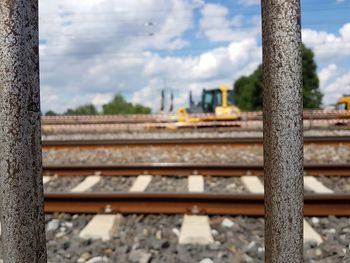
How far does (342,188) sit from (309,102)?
174ft

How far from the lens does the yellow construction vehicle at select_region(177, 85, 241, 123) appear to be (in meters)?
19.3

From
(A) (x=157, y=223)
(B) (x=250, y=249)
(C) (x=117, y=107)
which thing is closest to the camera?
(B) (x=250, y=249)

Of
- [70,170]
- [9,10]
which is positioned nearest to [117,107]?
[70,170]

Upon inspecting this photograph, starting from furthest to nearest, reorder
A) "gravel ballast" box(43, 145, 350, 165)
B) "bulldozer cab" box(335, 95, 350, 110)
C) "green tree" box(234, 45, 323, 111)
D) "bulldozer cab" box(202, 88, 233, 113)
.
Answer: "green tree" box(234, 45, 323, 111)
"bulldozer cab" box(335, 95, 350, 110)
"bulldozer cab" box(202, 88, 233, 113)
"gravel ballast" box(43, 145, 350, 165)

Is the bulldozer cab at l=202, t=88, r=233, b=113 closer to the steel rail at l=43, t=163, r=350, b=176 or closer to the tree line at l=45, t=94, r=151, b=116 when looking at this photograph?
the steel rail at l=43, t=163, r=350, b=176

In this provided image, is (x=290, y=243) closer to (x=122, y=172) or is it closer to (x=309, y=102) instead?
(x=122, y=172)

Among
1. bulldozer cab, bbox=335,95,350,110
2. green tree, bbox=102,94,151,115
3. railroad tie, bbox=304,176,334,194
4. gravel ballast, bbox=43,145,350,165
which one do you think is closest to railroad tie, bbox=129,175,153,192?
gravel ballast, bbox=43,145,350,165

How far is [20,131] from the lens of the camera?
995 mm

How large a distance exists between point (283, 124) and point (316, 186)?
489 cm

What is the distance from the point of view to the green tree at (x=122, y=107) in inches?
2645

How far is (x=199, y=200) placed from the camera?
4.35 meters

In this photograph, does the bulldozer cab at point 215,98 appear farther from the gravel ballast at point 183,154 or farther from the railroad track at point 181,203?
the railroad track at point 181,203

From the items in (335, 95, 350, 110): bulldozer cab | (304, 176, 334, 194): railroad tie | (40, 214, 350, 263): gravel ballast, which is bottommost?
(40, 214, 350, 263): gravel ballast

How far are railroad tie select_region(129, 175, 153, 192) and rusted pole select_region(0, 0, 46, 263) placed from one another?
447cm
